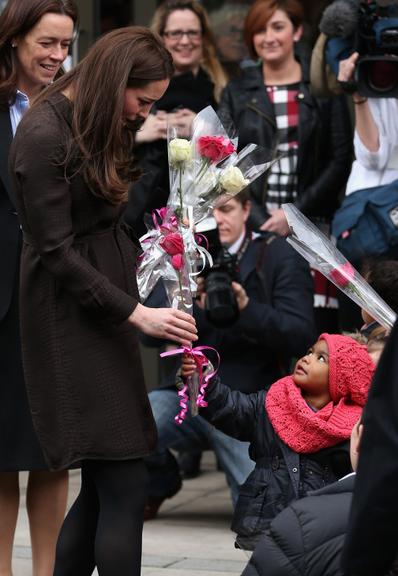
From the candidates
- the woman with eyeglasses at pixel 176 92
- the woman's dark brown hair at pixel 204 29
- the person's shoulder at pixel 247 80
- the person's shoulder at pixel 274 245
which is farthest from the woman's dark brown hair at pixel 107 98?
the woman's dark brown hair at pixel 204 29

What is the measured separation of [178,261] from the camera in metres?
3.85

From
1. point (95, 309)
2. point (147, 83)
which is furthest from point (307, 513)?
point (147, 83)

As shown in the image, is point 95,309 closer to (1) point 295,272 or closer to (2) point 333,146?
(1) point 295,272

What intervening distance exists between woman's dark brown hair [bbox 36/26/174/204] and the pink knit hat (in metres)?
0.80

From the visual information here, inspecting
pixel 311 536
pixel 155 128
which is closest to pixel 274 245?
pixel 155 128

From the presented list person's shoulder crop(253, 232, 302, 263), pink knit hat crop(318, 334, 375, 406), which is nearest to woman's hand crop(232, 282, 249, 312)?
person's shoulder crop(253, 232, 302, 263)

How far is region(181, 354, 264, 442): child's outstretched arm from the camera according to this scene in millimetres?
4039

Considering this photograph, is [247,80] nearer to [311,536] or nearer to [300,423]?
[300,423]

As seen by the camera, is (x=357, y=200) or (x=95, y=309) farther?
(x=357, y=200)

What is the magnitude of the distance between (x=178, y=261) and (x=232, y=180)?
275 millimetres

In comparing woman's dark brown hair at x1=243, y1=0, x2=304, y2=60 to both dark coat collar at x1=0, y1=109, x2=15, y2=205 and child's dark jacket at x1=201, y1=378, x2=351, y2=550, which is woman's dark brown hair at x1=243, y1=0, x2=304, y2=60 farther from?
child's dark jacket at x1=201, y1=378, x2=351, y2=550

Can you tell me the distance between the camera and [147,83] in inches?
142

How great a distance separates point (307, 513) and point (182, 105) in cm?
352

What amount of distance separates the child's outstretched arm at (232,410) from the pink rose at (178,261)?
38 cm
